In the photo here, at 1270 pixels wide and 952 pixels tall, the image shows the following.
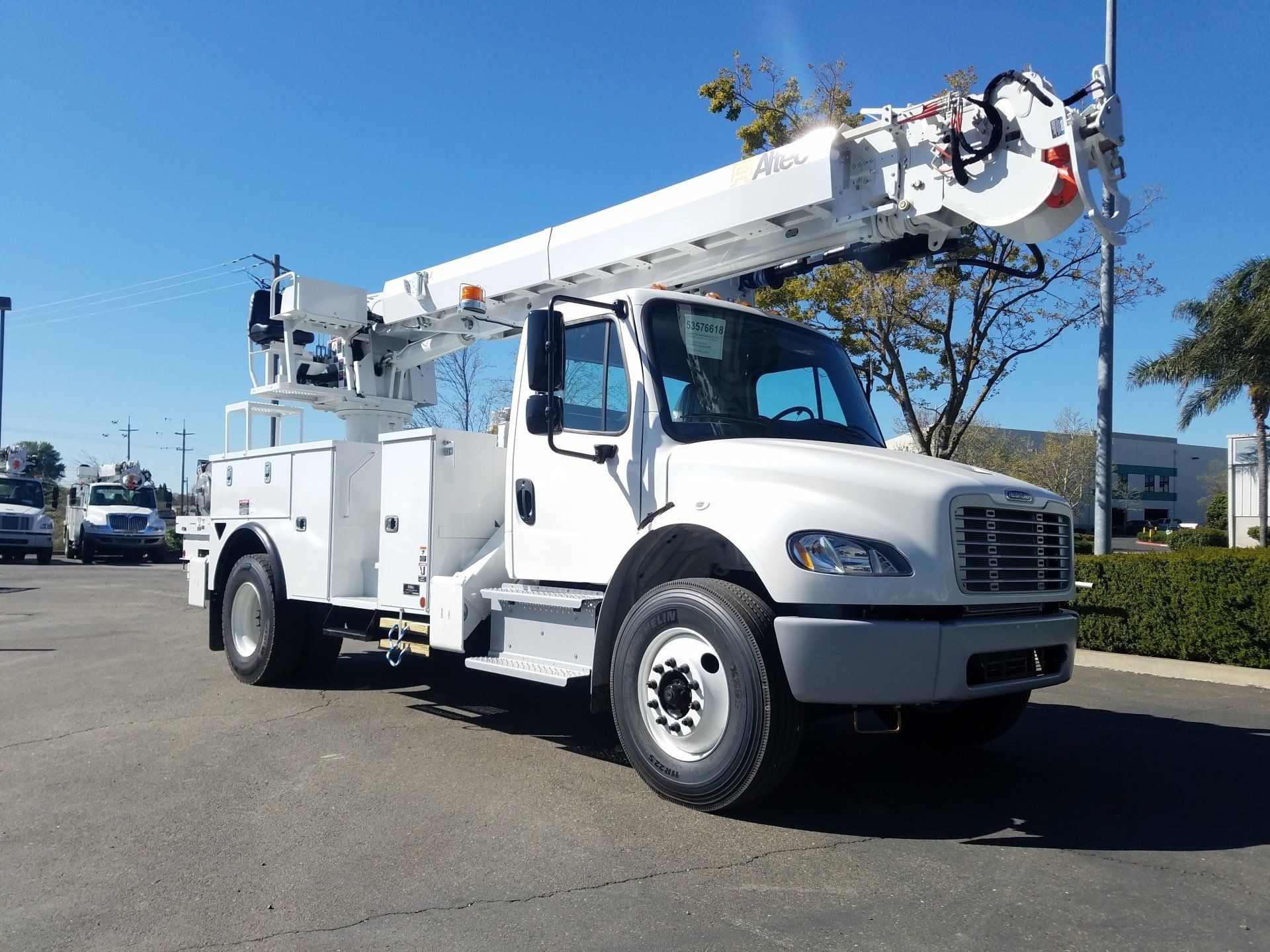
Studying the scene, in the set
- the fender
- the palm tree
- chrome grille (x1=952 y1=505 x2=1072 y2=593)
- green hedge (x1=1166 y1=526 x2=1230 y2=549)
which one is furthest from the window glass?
green hedge (x1=1166 y1=526 x2=1230 y2=549)

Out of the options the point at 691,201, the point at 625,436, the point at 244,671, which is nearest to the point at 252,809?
the point at 625,436

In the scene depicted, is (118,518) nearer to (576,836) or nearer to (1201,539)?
(576,836)

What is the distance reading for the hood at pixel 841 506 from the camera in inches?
177

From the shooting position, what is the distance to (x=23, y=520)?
2739 cm

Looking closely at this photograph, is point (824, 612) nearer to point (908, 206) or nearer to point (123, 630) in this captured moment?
point (908, 206)

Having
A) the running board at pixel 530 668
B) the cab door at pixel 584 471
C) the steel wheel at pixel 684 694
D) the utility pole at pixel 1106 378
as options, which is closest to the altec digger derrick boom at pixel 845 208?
the cab door at pixel 584 471

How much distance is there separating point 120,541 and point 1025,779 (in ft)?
95.8

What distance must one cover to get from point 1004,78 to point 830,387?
203 centimetres

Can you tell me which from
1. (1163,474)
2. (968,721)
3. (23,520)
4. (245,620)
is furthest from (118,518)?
(1163,474)

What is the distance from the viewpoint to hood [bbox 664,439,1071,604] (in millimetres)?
4500

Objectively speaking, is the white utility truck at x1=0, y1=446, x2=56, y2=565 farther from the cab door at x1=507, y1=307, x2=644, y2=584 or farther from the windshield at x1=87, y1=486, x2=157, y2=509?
the cab door at x1=507, y1=307, x2=644, y2=584

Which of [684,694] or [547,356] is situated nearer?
[684,694]

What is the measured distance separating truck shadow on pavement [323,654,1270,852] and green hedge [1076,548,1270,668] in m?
2.62

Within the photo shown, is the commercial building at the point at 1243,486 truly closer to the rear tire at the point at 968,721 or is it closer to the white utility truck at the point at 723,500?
the rear tire at the point at 968,721
